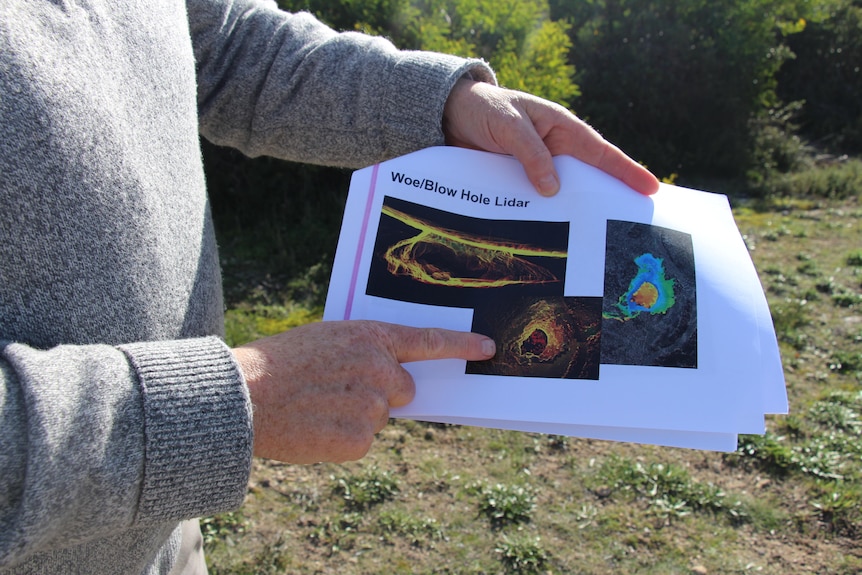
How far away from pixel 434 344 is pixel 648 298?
0.42 meters

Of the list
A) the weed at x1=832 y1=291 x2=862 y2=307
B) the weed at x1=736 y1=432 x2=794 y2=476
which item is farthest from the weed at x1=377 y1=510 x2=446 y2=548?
the weed at x1=832 y1=291 x2=862 y2=307

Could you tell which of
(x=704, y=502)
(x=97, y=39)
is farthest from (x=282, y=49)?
(x=704, y=502)

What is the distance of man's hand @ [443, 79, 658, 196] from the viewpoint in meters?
1.45

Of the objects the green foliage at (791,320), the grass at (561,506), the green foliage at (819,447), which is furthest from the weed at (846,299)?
the green foliage at (819,447)

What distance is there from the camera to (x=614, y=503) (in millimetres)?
3020

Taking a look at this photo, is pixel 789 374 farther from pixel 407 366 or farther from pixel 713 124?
pixel 713 124

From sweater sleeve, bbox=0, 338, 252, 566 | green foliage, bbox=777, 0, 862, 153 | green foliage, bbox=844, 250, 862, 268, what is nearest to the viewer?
sweater sleeve, bbox=0, 338, 252, 566

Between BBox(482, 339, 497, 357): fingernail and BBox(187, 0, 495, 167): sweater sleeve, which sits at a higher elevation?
BBox(187, 0, 495, 167): sweater sleeve

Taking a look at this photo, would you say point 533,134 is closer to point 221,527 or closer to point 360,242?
point 360,242

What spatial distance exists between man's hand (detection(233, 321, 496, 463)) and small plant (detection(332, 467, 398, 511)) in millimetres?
1886

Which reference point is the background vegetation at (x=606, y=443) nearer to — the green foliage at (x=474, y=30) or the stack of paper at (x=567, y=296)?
the green foliage at (x=474, y=30)

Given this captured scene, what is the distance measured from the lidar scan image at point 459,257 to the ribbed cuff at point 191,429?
417 mm

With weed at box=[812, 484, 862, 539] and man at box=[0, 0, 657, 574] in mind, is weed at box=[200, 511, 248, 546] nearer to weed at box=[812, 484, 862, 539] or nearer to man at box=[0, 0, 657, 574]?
man at box=[0, 0, 657, 574]

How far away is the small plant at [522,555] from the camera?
8.93 feet
